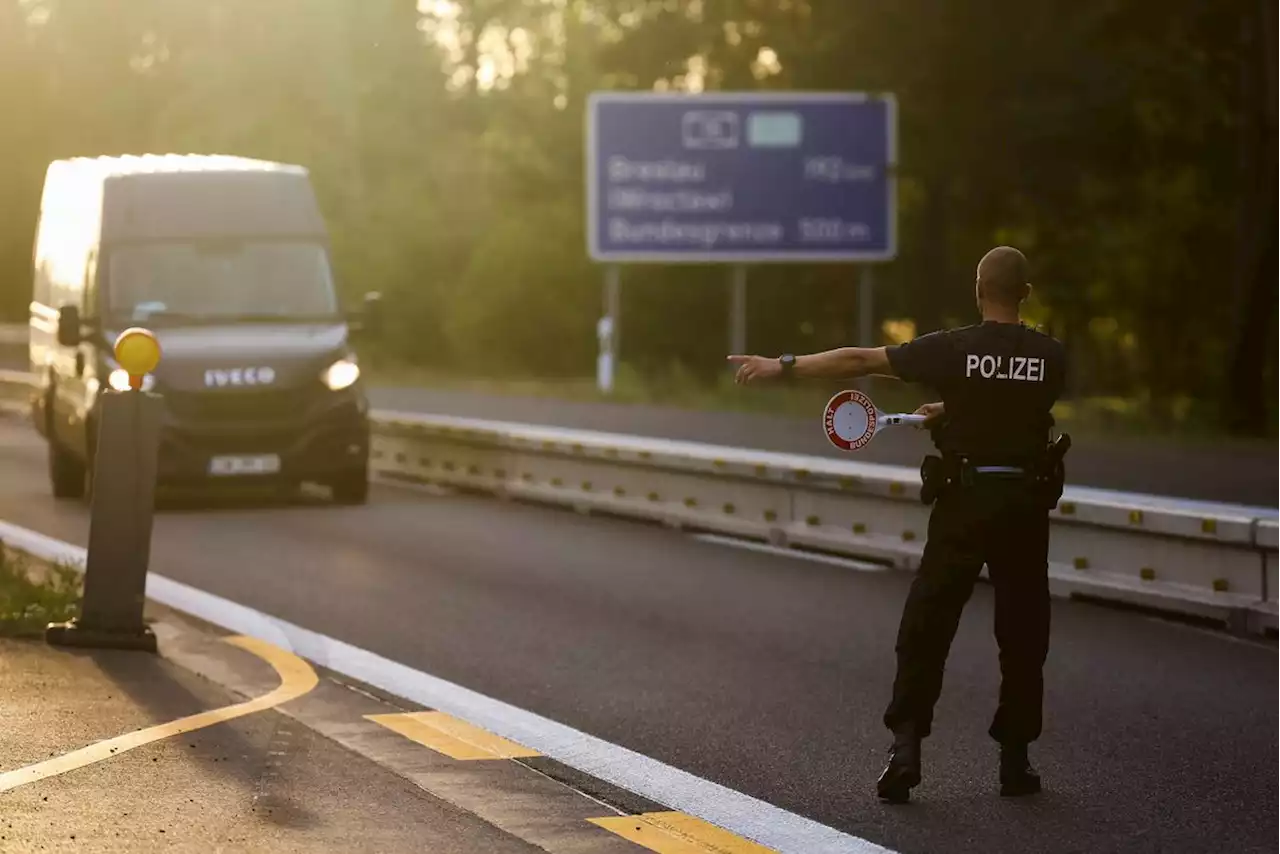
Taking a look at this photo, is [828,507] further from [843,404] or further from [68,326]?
[843,404]

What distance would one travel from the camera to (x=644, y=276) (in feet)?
164

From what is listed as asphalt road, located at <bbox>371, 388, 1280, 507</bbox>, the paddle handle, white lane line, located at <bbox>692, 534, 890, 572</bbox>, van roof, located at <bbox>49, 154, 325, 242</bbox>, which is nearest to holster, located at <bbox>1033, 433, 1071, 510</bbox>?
the paddle handle

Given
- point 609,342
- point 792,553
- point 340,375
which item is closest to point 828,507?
point 792,553

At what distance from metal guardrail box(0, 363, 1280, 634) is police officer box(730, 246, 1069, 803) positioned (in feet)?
13.3

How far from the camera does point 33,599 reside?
11094 millimetres

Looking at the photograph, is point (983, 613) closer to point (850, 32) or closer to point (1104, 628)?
point (1104, 628)

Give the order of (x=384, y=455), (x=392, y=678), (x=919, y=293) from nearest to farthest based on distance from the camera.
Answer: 1. (x=392, y=678)
2. (x=384, y=455)
3. (x=919, y=293)

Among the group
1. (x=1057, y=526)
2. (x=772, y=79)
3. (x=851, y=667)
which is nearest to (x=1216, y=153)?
(x=772, y=79)

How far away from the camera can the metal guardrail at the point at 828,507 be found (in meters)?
11.9

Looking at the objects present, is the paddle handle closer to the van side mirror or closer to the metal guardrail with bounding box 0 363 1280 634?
the metal guardrail with bounding box 0 363 1280 634

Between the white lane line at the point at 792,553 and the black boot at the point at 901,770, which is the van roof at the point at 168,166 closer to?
the white lane line at the point at 792,553

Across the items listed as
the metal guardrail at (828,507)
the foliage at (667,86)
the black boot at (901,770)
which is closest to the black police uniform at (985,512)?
the black boot at (901,770)

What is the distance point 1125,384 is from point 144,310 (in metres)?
41.9

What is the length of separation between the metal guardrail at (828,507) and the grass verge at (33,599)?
15.6ft
